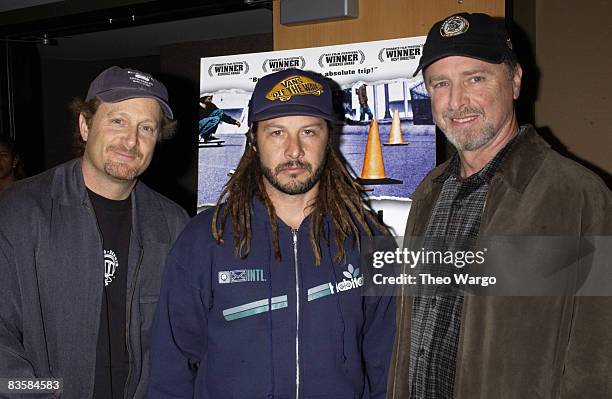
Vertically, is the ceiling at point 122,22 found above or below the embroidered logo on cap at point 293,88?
above

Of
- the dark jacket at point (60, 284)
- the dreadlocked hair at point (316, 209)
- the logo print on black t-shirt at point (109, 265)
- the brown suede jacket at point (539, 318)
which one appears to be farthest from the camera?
the logo print on black t-shirt at point (109, 265)

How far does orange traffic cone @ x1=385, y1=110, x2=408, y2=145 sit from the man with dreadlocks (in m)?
0.66

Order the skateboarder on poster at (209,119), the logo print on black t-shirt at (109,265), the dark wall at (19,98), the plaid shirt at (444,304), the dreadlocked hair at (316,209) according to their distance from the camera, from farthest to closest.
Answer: the dark wall at (19,98), the skateboarder on poster at (209,119), the logo print on black t-shirt at (109,265), the dreadlocked hair at (316,209), the plaid shirt at (444,304)

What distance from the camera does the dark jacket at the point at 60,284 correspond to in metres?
2.11

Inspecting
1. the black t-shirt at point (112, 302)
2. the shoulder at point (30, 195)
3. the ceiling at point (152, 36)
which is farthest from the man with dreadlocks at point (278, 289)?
the ceiling at point (152, 36)

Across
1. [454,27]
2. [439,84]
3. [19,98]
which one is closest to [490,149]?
[439,84]

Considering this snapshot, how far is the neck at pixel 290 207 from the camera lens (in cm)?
205

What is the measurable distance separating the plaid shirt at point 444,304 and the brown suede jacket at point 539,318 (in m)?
0.05

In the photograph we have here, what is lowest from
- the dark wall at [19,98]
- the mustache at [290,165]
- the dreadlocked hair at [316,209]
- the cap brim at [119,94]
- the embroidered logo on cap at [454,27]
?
the dreadlocked hair at [316,209]

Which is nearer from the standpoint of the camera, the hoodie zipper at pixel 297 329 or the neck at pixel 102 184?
the hoodie zipper at pixel 297 329

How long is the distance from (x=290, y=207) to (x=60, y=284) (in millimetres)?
815

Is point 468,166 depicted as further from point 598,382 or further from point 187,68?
point 187,68

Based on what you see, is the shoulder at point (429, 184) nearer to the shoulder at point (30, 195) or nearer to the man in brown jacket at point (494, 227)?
the man in brown jacket at point (494, 227)

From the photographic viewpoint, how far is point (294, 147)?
79.2 inches
